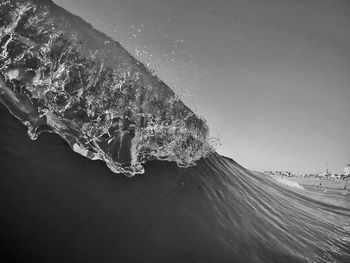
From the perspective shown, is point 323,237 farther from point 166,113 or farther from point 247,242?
point 166,113

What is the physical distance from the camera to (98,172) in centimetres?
384

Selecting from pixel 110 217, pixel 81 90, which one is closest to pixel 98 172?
pixel 110 217

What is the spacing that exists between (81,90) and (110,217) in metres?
2.13

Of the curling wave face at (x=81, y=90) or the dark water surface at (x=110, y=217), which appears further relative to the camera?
the curling wave face at (x=81, y=90)

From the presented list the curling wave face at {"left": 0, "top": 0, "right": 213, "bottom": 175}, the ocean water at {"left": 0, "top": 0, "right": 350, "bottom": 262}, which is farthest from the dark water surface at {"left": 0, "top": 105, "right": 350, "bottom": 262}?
the curling wave face at {"left": 0, "top": 0, "right": 213, "bottom": 175}

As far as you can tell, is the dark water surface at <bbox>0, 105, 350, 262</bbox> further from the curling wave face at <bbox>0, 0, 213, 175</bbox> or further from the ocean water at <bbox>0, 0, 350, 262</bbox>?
the curling wave face at <bbox>0, 0, 213, 175</bbox>

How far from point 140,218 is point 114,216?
1.19 feet

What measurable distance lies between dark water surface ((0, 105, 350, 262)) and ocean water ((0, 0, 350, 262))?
1cm

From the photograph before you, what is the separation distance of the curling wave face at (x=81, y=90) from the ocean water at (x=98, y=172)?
0.06ft

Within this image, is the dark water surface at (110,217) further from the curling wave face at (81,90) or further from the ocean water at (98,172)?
the curling wave face at (81,90)

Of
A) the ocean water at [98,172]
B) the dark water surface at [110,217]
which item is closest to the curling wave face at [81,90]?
the ocean water at [98,172]

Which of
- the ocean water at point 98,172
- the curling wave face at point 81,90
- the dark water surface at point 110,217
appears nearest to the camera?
the dark water surface at point 110,217

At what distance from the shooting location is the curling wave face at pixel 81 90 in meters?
3.80

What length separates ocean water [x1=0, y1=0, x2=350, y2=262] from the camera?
2.89 meters
